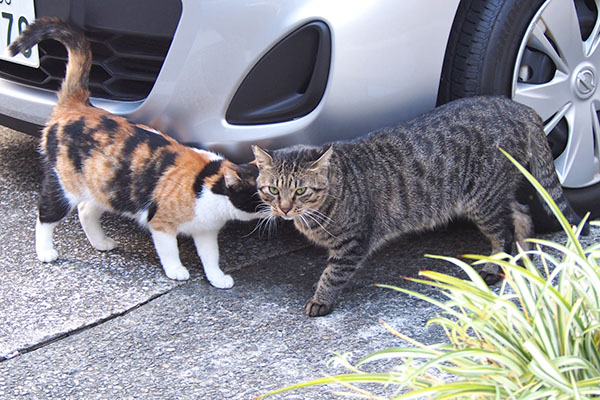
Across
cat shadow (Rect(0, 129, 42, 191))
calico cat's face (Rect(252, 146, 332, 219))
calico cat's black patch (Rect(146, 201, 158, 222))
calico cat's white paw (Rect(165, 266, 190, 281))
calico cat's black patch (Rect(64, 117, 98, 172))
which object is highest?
calico cat's face (Rect(252, 146, 332, 219))

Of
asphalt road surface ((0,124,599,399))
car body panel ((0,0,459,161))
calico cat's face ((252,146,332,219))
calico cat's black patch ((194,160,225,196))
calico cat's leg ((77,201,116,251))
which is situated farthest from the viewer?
calico cat's leg ((77,201,116,251))

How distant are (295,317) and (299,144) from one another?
74 centimetres

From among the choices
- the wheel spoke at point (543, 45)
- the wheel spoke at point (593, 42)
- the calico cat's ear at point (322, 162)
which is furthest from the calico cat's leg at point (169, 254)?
the wheel spoke at point (593, 42)

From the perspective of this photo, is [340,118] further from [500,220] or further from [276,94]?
[500,220]

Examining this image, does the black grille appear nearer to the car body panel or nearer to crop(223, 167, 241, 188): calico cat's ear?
the car body panel

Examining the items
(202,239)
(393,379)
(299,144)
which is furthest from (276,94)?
(393,379)

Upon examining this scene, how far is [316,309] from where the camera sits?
3.05 meters

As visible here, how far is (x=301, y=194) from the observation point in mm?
3104

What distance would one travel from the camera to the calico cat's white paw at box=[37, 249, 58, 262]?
3.40 metres

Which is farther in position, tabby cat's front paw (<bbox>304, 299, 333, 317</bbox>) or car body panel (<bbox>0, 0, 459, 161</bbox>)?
tabby cat's front paw (<bbox>304, 299, 333, 317</bbox>)

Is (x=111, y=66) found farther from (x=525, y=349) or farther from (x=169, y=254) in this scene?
(x=525, y=349)

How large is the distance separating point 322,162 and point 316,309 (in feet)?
1.98

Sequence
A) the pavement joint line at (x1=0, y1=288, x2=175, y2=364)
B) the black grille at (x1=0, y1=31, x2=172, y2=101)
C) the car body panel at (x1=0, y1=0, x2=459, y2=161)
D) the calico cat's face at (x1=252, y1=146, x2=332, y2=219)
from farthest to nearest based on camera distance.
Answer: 1. the black grille at (x1=0, y1=31, x2=172, y2=101)
2. the calico cat's face at (x1=252, y1=146, x2=332, y2=219)
3. the car body panel at (x1=0, y1=0, x2=459, y2=161)
4. the pavement joint line at (x1=0, y1=288, x2=175, y2=364)

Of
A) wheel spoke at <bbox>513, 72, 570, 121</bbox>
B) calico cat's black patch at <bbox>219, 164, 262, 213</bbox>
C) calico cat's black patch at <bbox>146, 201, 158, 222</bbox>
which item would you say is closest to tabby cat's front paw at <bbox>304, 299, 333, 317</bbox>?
calico cat's black patch at <bbox>219, 164, 262, 213</bbox>
